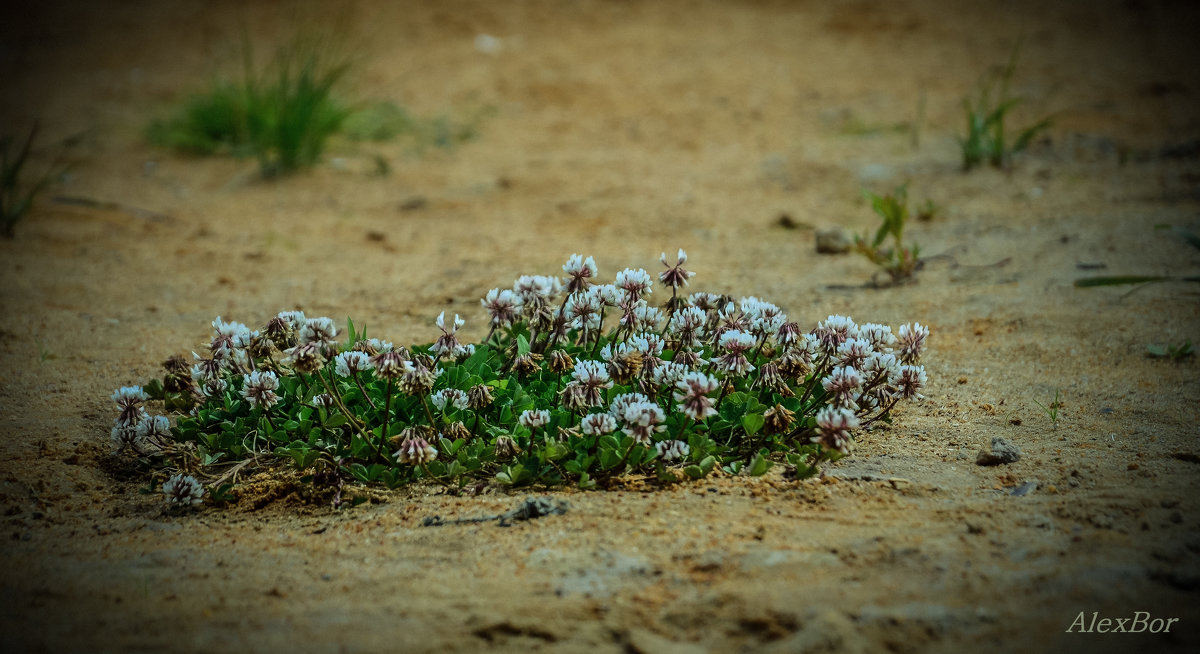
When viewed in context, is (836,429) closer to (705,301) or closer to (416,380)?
(705,301)

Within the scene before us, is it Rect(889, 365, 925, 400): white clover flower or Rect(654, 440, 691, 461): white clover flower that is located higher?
Rect(889, 365, 925, 400): white clover flower

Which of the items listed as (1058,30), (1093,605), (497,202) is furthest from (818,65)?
(1093,605)

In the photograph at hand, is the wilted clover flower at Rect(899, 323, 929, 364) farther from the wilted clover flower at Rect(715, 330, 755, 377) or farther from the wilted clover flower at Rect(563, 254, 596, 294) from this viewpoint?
the wilted clover flower at Rect(563, 254, 596, 294)

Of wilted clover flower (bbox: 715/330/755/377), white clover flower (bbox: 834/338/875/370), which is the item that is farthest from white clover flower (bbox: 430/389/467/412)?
white clover flower (bbox: 834/338/875/370)

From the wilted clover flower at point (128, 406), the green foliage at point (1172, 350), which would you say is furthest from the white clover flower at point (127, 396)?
the green foliage at point (1172, 350)

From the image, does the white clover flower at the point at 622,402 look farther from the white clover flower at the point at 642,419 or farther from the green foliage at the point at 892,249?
the green foliage at the point at 892,249

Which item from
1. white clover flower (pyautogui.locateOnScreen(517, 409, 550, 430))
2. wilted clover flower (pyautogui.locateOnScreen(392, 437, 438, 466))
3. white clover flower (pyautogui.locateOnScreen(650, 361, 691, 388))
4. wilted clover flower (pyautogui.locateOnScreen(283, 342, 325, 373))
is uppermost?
wilted clover flower (pyautogui.locateOnScreen(283, 342, 325, 373))

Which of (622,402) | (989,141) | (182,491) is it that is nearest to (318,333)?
(182,491)
